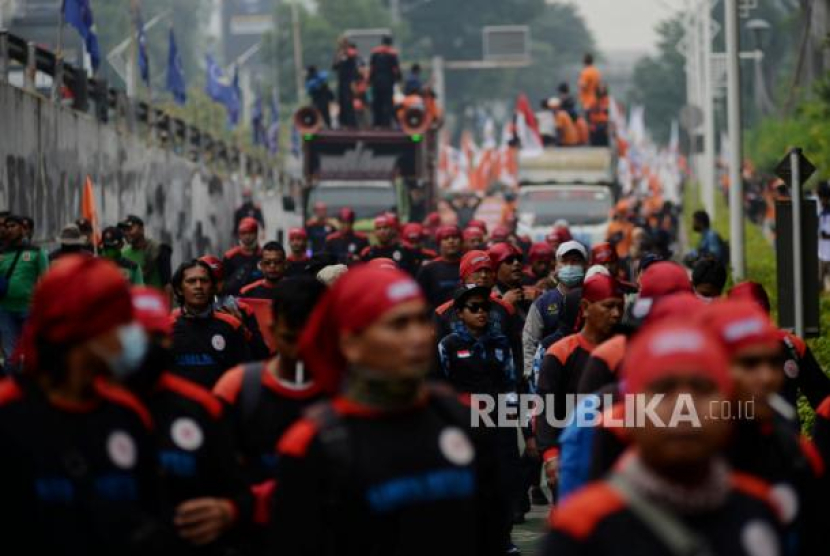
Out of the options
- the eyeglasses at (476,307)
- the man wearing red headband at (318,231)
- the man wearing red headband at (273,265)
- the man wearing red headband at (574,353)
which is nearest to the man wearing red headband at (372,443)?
the man wearing red headband at (574,353)

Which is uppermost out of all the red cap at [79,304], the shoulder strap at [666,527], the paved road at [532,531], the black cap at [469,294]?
the red cap at [79,304]

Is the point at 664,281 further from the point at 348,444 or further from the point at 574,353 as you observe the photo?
the point at 348,444

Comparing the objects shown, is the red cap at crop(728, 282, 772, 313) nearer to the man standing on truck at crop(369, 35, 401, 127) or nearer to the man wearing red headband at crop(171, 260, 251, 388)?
the man wearing red headband at crop(171, 260, 251, 388)

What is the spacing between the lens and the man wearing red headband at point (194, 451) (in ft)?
20.2

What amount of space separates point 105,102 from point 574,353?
2168 cm

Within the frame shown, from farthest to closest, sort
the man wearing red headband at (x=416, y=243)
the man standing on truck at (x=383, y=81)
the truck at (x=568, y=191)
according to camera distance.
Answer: the man standing on truck at (x=383, y=81), the truck at (x=568, y=191), the man wearing red headband at (x=416, y=243)

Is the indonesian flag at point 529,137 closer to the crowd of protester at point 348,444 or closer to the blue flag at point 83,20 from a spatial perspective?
the blue flag at point 83,20

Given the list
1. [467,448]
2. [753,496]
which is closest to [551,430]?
[467,448]

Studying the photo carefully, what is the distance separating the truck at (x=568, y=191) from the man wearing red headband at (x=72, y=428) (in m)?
31.6

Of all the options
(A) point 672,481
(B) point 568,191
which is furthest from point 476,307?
(B) point 568,191

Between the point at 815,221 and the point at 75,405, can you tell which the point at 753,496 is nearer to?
the point at 75,405

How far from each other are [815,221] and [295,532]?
910cm

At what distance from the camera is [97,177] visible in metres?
29.2

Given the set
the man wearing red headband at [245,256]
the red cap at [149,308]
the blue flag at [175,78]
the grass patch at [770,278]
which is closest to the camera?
the red cap at [149,308]
